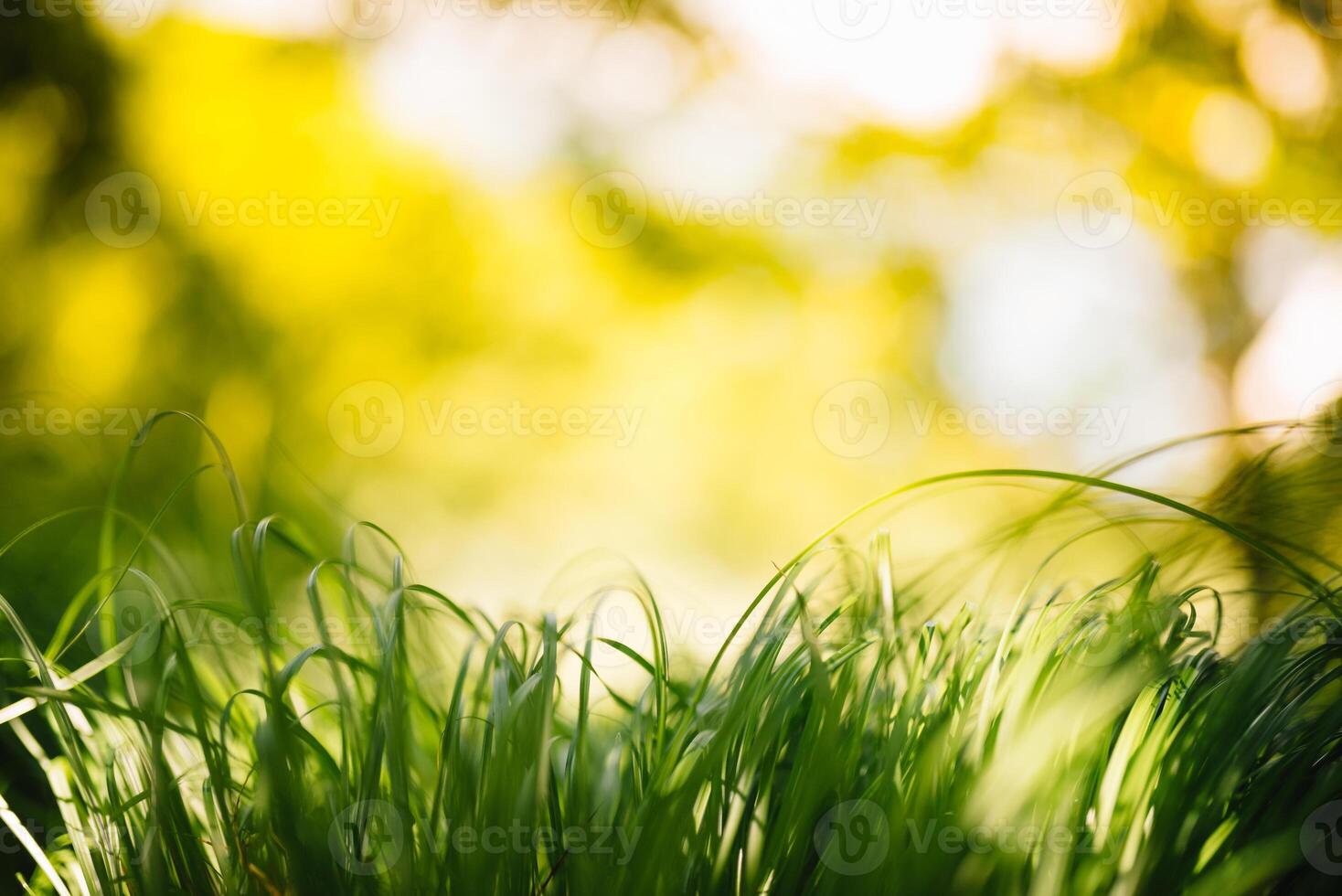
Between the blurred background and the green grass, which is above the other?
the blurred background

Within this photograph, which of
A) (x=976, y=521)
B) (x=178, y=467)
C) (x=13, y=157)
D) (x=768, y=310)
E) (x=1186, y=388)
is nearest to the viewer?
(x=178, y=467)

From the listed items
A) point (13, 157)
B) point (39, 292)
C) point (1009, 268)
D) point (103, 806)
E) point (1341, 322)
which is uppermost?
point (1009, 268)

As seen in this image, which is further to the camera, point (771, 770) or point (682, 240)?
point (682, 240)

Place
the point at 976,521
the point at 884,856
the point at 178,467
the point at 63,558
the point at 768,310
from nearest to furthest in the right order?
the point at 884,856
the point at 63,558
the point at 178,467
the point at 976,521
the point at 768,310

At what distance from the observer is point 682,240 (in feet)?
6.89

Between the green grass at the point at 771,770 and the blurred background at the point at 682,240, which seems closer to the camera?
the green grass at the point at 771,770

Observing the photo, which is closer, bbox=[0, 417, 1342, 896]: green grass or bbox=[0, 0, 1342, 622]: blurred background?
bbox=[0, 417, 1342, 896]: green grass

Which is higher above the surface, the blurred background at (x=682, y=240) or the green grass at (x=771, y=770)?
the blurred background at (x=682, y=240)

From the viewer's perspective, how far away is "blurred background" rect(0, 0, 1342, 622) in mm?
1626

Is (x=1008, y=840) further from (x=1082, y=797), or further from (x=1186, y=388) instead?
(x=1186, y=388)

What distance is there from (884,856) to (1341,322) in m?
1.66

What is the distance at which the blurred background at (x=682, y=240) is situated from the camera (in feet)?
5.33

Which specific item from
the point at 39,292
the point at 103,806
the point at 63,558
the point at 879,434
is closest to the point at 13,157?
the point at 39,292

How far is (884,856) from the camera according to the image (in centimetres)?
24
